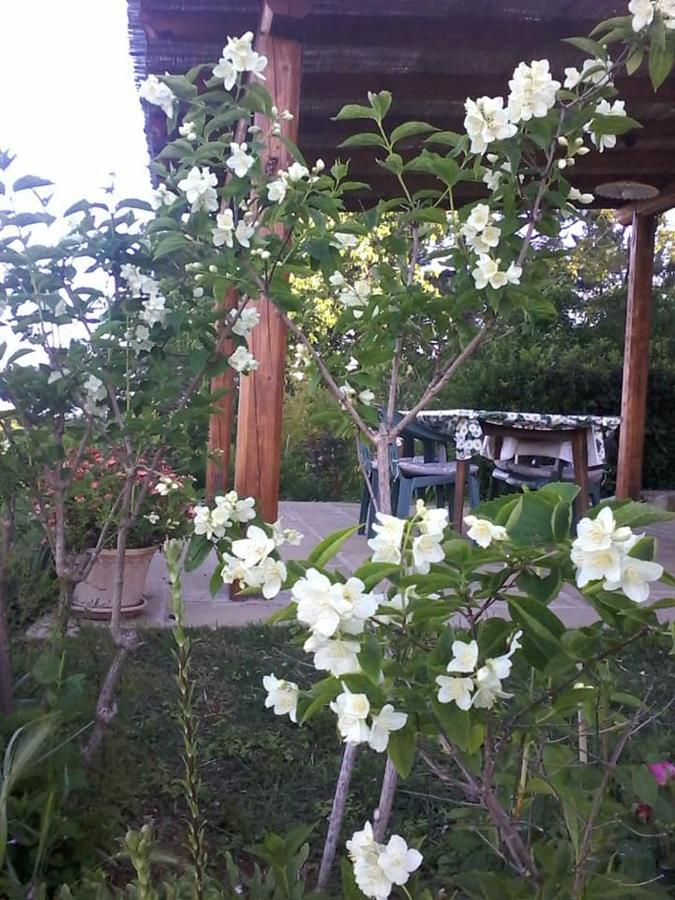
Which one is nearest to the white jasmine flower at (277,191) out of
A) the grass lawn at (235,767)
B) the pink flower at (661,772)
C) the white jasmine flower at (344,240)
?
the white jasmine flower at (344,240)

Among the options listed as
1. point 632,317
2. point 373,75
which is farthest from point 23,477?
point 632,317

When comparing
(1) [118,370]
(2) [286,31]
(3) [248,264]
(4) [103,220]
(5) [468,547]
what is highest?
(2) [286,31]

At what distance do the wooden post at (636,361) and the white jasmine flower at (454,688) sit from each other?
6419mm

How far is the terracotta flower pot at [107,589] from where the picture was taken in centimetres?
330

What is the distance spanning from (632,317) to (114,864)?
20.7 ft

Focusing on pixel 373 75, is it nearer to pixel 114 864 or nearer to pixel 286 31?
pixel 286 31

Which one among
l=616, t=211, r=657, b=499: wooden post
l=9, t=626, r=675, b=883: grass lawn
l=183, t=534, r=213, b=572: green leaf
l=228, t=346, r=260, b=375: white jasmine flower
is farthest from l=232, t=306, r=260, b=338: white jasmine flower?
l=616, t=211, r=657, b=499: wooden post

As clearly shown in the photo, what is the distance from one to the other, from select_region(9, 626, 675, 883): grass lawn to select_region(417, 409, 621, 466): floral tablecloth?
2.05 m

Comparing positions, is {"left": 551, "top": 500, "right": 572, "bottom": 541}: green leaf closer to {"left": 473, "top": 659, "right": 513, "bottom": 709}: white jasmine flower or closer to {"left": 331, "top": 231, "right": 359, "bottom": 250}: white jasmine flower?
{"left": 473, "top": 659, "right": 513, "bottom": 709}: white jasmine flower

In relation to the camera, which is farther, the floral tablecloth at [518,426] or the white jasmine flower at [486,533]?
the floral tablecloth at [518,426]

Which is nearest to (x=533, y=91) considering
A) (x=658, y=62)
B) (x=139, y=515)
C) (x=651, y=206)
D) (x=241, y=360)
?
(x=658, y=62)

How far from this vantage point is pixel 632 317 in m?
6.92

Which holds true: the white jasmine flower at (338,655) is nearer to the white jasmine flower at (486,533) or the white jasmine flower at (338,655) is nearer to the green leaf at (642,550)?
the white jasmine flower at (486,533)

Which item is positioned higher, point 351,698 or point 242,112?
point 242,112
